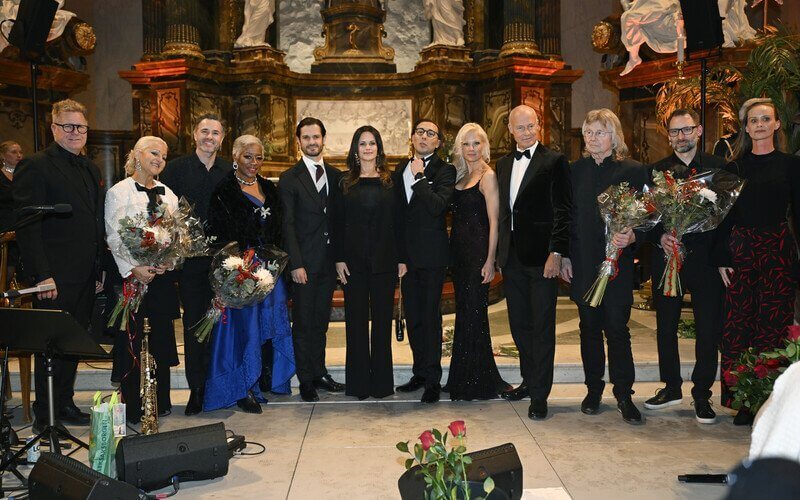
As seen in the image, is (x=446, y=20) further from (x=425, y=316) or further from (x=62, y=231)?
(x=62, y=231)

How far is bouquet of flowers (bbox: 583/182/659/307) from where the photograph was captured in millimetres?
4406

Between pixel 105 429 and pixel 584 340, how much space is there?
278cm

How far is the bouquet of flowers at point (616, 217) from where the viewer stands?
441cm

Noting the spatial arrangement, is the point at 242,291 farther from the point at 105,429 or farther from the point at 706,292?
the point at 706,292

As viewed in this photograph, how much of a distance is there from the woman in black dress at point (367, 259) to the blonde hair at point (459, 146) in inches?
18.0

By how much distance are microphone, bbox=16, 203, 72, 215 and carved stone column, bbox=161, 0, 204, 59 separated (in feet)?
22.5

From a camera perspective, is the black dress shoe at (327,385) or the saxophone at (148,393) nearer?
the saxophone at (148,393)

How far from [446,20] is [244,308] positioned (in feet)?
21.9

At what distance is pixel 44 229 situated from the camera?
4.61 metres

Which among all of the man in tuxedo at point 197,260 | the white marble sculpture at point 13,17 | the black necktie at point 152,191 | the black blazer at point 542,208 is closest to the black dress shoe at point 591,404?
the black blazer at point 542,208

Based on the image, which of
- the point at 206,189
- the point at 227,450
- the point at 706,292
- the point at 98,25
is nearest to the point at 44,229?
the point at 206,189

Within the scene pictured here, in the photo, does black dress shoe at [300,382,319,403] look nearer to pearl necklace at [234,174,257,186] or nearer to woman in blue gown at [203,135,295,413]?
woman in blue gown at [203,135,295,413]

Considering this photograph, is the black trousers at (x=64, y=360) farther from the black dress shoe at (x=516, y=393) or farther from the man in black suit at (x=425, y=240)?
the black dress shoe at (x=516, y=393)

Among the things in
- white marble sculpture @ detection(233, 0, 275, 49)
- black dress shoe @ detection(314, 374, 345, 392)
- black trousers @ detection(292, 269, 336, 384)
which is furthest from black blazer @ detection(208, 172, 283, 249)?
white marble sculpture @ detection(233, 0, 275, 49)
